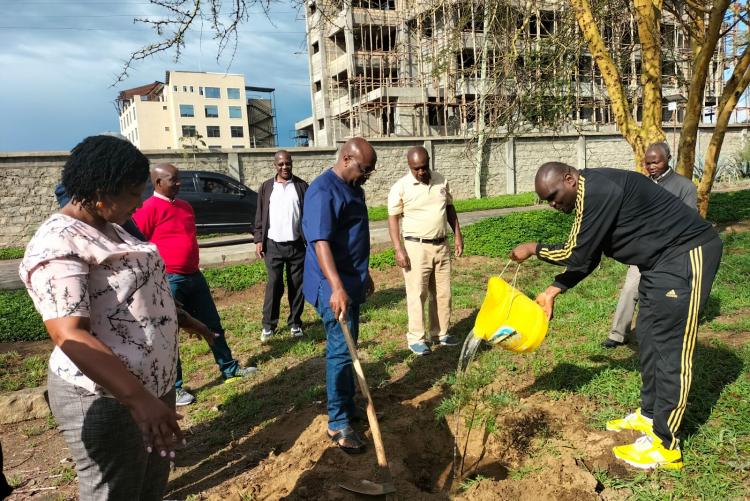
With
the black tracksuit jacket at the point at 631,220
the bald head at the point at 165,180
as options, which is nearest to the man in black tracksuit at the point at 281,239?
the bald head at the point at 165,180

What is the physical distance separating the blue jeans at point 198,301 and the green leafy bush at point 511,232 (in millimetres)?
6011

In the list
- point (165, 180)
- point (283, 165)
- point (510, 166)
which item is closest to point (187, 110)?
point (510, 166)

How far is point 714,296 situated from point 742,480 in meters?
3.86

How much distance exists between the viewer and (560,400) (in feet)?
12.5

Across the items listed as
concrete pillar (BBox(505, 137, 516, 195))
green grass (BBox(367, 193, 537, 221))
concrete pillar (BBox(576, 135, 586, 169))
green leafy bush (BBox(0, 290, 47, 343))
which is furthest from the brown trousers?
concrete pillar (BBox(576, 135, 586, 169))

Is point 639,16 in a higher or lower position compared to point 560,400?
higher

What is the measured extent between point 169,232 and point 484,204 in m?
15.2

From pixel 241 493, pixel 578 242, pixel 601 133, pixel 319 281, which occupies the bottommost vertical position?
pixel 241 493

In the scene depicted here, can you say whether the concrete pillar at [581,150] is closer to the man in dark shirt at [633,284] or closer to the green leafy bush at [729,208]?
the green leafy bush at [729,208]

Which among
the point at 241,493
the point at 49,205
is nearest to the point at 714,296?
the point at 241,493

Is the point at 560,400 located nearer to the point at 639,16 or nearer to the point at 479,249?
the point at 639,16

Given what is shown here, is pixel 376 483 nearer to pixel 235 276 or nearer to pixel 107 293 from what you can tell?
pixel 107 293

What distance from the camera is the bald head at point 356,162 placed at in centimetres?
328

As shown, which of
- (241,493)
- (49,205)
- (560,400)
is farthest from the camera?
(49,205)
